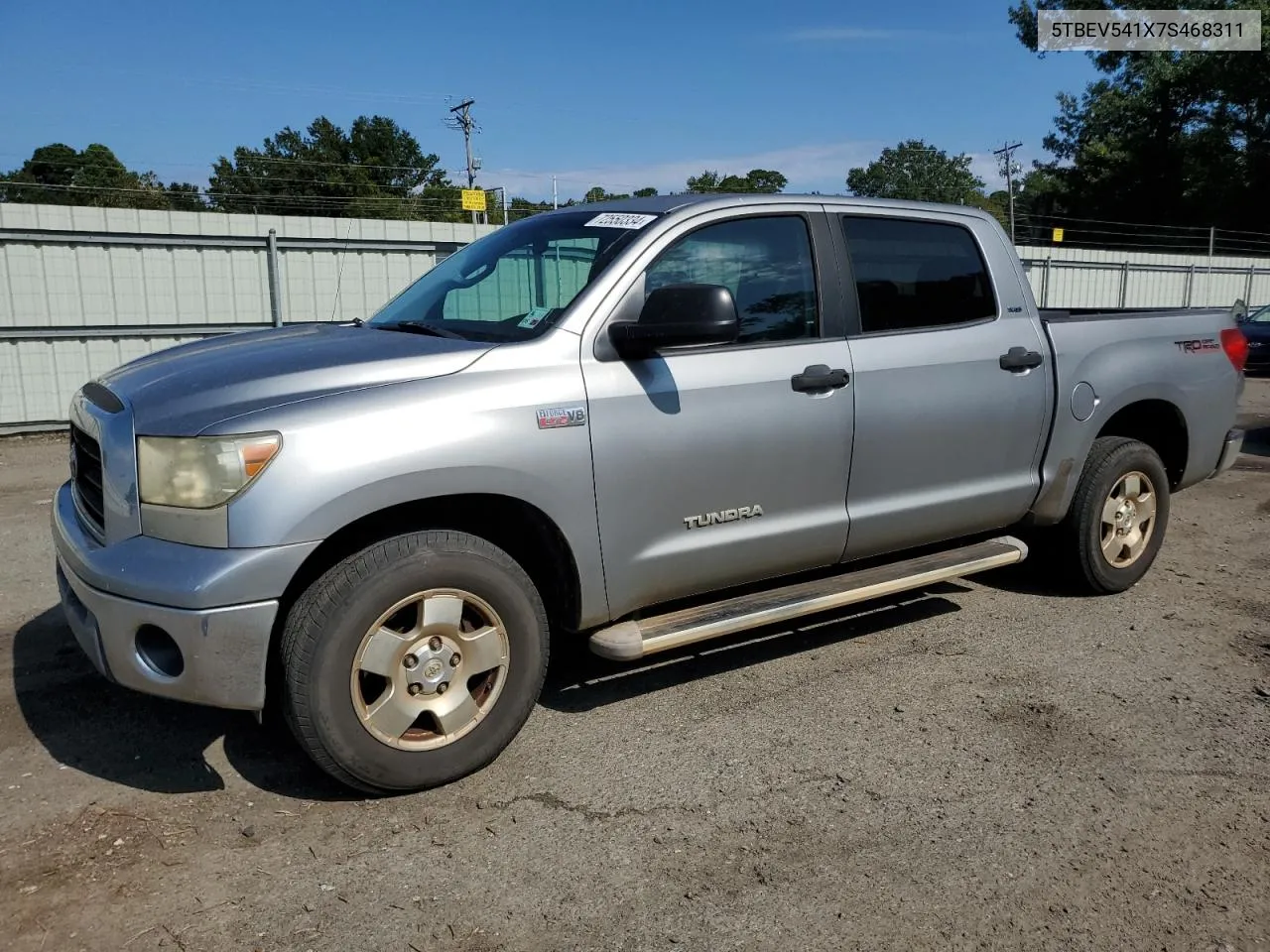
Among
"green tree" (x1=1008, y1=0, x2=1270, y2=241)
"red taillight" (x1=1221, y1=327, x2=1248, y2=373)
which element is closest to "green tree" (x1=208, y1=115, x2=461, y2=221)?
"green tree" (x1=1008, y1=0, x2=1270, y2=241)

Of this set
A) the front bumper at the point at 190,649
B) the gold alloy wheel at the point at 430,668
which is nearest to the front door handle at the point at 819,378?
the gold alloy wheel at the point at 430,668

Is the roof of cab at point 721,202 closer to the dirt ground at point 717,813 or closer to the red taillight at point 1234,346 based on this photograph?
the dirt ground at point 717,813

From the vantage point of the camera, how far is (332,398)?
2.96 m

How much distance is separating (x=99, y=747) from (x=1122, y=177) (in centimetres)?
4681

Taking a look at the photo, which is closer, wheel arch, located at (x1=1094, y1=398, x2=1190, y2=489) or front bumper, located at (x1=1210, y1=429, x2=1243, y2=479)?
wheel arch, located at (x1=1094, y1=398, x2=1190, y2=489)

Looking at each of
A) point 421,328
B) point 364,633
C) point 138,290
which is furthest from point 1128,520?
point 138,290

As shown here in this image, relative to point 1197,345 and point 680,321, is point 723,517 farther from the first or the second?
point 1197,345

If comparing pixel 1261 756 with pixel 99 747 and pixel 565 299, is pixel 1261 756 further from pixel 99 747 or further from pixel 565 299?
pixel 99 747

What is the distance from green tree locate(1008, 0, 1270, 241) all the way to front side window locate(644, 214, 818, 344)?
1385 inches

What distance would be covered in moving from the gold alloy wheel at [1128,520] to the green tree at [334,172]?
1499 inches

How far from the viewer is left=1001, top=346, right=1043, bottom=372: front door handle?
14.6ft

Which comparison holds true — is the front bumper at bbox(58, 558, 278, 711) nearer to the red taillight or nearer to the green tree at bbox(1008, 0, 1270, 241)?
the red taillight

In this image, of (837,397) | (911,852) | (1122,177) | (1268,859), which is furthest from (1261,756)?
(1122,177)

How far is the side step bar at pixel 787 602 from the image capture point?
348 cm
